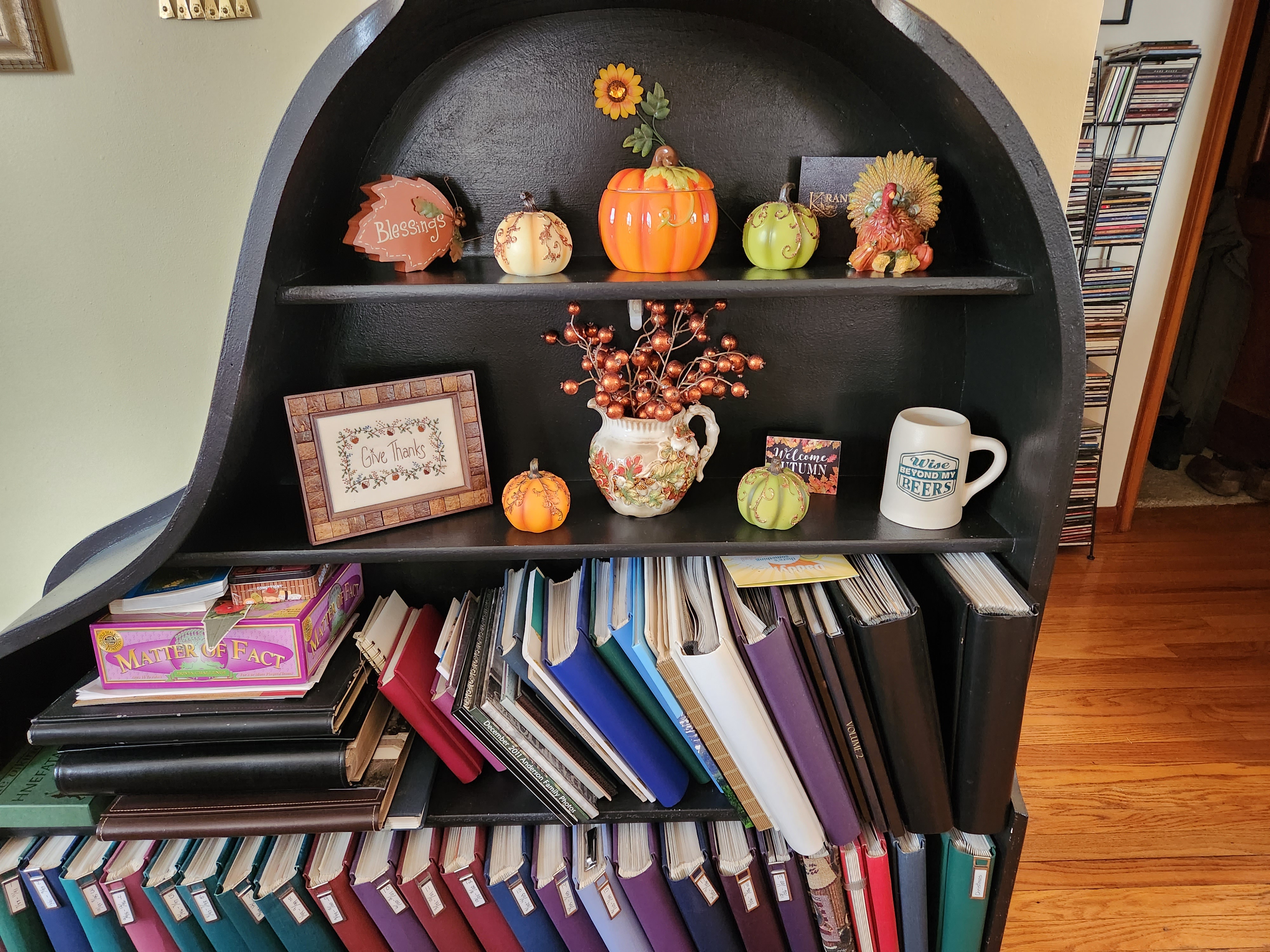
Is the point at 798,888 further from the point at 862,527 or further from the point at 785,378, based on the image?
the point at 785,378

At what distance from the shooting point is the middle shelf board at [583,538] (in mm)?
1058

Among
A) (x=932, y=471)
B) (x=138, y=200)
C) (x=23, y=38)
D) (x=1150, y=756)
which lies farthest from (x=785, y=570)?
(x=1150, y=756)

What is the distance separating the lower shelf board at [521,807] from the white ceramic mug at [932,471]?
510mm

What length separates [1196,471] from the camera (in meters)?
3.73

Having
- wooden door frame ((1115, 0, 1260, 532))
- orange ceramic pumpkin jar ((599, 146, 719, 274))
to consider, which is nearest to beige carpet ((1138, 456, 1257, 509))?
wooden door frame ((1115, 0, 1260, 532))

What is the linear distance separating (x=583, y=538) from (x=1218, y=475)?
12.1ft

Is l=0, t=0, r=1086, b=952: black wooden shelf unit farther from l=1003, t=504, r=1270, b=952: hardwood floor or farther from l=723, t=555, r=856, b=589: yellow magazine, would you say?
l=1003, t=504, r=1270, b=952: hardwood floor

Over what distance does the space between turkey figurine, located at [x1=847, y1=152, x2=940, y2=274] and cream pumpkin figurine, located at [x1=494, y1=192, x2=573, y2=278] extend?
0.38 meters

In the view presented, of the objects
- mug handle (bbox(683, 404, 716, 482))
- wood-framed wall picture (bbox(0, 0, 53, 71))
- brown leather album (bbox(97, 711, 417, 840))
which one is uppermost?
wood-framed wall picture (bbox(0, 0, 53, 71))

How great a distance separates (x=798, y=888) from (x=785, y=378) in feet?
2.52

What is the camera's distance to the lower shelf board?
46.4 inches

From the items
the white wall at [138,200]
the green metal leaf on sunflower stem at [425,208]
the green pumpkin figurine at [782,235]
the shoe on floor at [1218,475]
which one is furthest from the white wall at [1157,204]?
the green metal leaf on sunflower stem at [425,208]

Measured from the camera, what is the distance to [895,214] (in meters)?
1.01

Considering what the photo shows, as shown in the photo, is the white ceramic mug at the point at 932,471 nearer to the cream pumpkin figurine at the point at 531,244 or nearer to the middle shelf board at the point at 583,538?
the middle shelf board at the point at 583,538
